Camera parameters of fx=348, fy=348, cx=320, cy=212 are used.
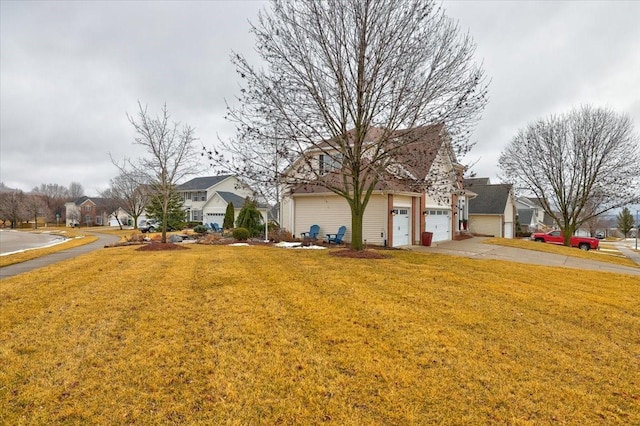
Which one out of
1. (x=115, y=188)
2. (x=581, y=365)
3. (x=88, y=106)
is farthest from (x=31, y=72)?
(x=115, y=188)

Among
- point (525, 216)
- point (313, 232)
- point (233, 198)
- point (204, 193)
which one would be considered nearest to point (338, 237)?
point (313, 232)

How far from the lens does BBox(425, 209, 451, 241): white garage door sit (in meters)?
21.8

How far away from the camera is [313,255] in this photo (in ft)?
43.5

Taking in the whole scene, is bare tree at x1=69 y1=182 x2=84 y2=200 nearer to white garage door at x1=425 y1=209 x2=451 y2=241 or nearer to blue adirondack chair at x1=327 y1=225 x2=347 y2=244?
blue adirondack chair at x1=327 y1=225 x2=347 y2=244

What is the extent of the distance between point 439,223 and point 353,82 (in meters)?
13.3

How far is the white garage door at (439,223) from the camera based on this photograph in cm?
2185

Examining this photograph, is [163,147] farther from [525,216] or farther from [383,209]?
[525,216]

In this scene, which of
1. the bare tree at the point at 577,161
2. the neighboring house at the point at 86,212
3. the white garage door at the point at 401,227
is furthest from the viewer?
the neighboring house at the point at 86,212

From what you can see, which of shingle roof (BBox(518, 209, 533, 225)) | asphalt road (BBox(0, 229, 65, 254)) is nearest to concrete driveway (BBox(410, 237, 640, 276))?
asphalt road (BBox(0, 229, 65, 254))

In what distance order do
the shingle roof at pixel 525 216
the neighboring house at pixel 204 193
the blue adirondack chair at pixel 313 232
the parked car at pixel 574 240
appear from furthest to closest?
the shingle roof at pixel 525 216
the neighboring house at pixel 204 193
the parked car at pixel 574 240
the blue adirondack chair at pixel 313 232

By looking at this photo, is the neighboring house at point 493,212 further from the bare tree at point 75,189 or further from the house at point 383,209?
the bare tree at point 75,189

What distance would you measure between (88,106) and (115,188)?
2873cm

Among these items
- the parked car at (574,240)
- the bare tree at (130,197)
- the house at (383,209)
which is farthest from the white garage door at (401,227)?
the bare tree at (130,197)

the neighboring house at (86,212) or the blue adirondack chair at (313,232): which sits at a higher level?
the neighboring house at (86,212)
